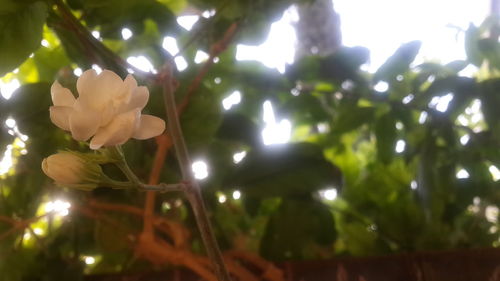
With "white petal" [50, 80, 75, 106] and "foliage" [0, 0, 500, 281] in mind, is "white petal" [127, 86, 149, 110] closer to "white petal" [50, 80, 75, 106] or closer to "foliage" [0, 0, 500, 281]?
"white petal" [50, 80, 75, 106]

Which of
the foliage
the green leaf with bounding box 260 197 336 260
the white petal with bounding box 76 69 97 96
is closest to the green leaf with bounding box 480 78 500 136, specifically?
the foliage

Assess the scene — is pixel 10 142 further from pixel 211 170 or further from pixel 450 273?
pixel 450 273

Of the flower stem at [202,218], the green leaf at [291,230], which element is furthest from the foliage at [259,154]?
the flower stem at [202,218]

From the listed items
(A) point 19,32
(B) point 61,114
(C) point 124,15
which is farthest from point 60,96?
(C) point 124,15

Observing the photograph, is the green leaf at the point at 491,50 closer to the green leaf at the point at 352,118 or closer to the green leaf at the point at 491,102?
the green leaf at the point at 491,102

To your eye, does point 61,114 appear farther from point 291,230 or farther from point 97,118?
point 291,230

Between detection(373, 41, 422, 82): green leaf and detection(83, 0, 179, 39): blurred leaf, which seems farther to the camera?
detection(373, 41, 422, 82): green leaf
